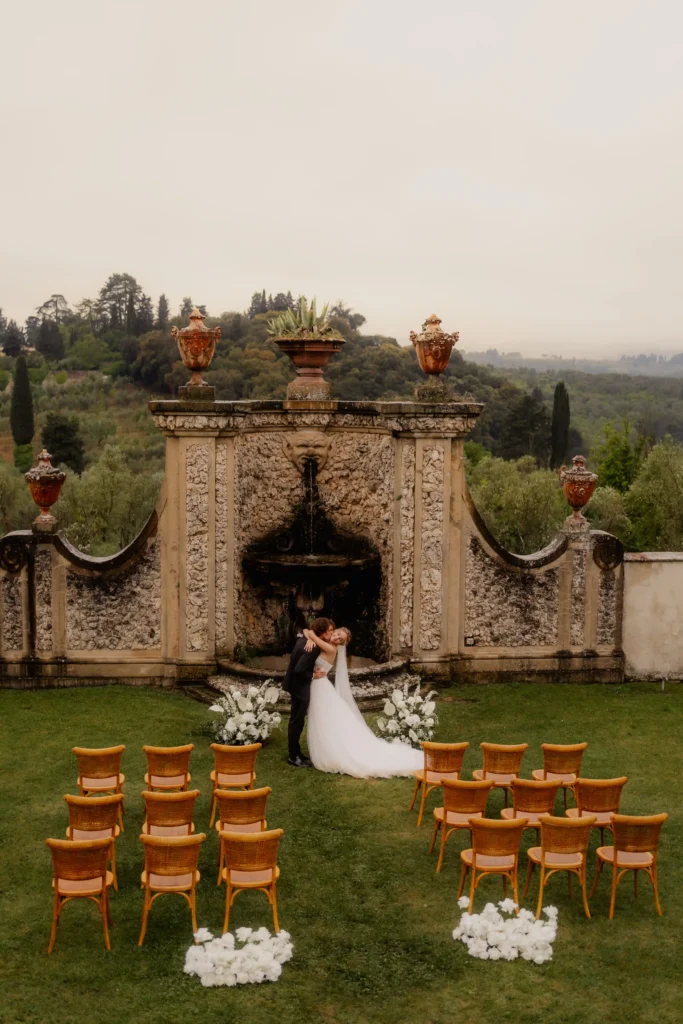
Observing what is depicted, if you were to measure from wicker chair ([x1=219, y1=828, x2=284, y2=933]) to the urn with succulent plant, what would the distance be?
8502mm

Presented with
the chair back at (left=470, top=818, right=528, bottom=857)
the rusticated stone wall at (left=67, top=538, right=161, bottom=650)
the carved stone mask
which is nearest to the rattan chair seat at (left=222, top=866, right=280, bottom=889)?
the chair back at (left=470, top=818, right=528, bottom=857)

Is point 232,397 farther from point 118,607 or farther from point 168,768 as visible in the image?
point 168,768

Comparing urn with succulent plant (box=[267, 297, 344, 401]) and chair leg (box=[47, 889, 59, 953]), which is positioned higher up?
urn with succulent plant (box=[267, 297, 344, 401])

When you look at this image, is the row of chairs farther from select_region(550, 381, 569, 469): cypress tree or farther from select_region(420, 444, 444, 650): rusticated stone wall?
select_region(550, 381, 569, 469): cypress tree

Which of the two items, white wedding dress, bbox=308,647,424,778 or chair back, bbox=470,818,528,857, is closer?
chair back, bbox=470,818,528,857

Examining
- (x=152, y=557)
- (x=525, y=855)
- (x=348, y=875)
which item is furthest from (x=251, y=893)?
(x=152, y=557)

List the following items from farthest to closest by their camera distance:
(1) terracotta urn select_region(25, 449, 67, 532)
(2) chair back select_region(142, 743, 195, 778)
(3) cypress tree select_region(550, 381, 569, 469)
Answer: (3) cypress tree select_region(550, 381, 569, 469) → (1) terracotta urn select_region(25, 449, 67, 532) → (2) chair back select_region(142, 743, 195, 778)

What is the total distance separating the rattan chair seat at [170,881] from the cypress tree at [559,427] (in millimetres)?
55956

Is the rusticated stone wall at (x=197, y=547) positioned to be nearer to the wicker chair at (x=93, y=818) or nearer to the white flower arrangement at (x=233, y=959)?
the wicker chair at (x=93, y=818)

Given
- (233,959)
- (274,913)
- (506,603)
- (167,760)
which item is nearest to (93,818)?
(167,760)

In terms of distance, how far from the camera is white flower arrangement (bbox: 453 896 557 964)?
325 inches

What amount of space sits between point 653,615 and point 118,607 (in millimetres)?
7874

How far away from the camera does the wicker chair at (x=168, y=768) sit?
34.9ft

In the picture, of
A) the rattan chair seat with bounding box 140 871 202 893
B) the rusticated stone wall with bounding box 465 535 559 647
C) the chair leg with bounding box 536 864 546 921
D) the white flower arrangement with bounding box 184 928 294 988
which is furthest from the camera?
the rusticated stone wall with bounding box 465 535 559 647
